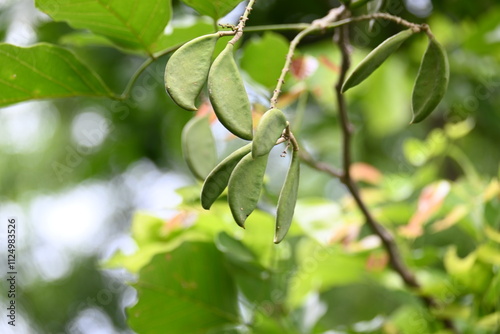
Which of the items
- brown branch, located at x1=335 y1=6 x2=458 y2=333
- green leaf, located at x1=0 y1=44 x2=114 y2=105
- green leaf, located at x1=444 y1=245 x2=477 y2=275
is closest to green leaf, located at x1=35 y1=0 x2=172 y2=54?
green leaf, located at x1=0 y1=44 x2=114 y2=105

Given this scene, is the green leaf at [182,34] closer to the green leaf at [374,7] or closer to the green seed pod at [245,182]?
the green leaf at [374,7]

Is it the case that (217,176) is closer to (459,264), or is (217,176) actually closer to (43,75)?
(43,75)

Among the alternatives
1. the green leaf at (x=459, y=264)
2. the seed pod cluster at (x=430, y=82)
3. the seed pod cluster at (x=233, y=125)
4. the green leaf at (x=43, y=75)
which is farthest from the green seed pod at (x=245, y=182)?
the green leaf at (x=459, y=264)

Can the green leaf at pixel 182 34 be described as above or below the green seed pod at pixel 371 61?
below

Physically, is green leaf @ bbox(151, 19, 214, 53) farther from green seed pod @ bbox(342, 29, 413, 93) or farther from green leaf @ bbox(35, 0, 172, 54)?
green seed pod @ bbox(342, 29, 413, 93)

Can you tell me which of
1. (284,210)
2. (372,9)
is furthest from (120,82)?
(284,210)
